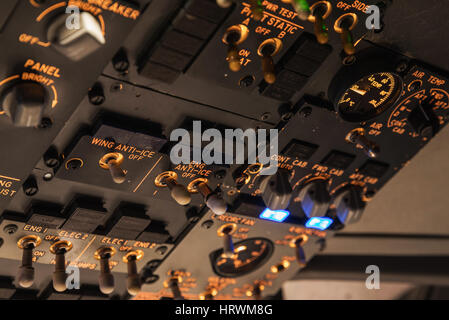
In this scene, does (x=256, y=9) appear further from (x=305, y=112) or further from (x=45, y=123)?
(x=45, y=123)

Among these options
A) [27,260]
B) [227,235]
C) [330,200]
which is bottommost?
[27,260]

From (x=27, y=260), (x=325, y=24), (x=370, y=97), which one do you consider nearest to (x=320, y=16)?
(x=325, y=24)

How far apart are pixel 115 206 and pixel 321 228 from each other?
1394 mm

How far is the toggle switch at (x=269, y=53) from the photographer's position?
2.70 m

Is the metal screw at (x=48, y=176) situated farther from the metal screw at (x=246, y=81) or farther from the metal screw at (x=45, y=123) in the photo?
the metal screw at (x=246, y=81)

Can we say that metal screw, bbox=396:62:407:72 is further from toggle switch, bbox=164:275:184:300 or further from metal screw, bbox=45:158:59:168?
toggle switch, bbox=164:275:184:300

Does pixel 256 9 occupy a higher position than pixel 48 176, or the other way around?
pixel 256 9

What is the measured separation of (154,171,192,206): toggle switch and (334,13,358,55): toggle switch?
1.00m

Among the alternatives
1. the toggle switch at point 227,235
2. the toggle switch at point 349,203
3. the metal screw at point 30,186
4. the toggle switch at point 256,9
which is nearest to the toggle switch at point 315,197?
the toggle switch at point 349,203

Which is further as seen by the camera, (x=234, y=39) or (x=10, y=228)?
(x=10, y=228)

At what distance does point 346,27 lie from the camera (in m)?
2.81

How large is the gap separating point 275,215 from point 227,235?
1.12 feet
